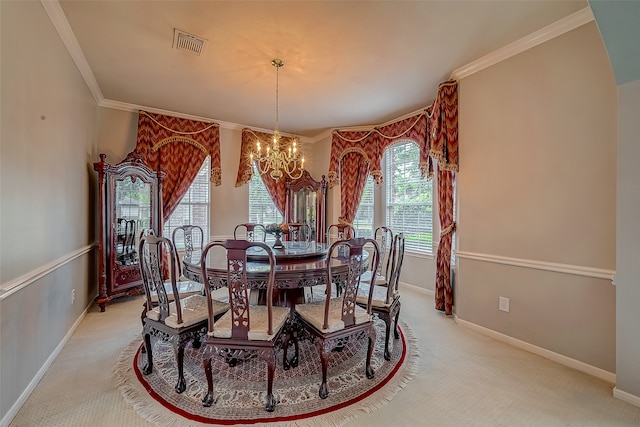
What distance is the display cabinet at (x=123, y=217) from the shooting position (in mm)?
3373

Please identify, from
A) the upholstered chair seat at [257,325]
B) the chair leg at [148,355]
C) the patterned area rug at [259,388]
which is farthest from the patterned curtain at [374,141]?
the chair leg at [148,355]

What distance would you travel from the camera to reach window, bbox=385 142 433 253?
13.8 feet

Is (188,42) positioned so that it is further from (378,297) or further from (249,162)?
(378,297)

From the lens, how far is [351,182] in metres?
5.01

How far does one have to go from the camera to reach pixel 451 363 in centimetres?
226

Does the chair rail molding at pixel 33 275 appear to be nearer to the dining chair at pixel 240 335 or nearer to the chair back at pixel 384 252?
the dining chair at pixel 240 335

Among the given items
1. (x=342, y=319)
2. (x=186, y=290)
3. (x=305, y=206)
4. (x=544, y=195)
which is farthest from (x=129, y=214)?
(x=544, y=195)

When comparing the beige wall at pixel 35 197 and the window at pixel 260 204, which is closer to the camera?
the beige wall at pixel 35 197

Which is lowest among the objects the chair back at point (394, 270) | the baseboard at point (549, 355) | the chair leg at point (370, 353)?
the baseboard at point (549, 355)

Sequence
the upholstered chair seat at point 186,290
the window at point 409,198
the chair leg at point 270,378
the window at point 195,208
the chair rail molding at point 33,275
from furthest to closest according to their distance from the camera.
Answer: the window at point 195,208, the window at point 409,198, the upholstered chair seat at point 186,290, the chair leg at point 270,378, the chair rail molding at point 33,275

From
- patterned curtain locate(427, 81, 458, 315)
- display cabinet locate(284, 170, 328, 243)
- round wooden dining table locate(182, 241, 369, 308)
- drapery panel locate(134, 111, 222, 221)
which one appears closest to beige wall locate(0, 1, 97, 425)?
round wooden dining table locate(182, 241, 369, 308)

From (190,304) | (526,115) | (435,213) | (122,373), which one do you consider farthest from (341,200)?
(122,373)

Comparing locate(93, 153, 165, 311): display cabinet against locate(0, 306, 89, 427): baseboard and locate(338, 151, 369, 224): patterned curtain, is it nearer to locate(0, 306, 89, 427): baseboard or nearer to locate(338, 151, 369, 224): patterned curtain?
locate(0, 306, 89, 427): baseboard

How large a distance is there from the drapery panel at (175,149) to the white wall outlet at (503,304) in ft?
13.7
